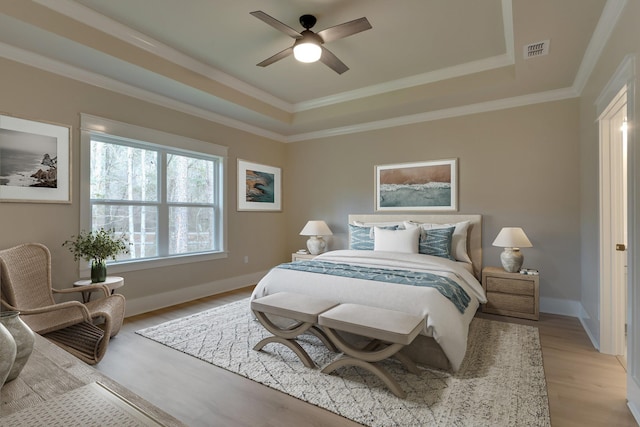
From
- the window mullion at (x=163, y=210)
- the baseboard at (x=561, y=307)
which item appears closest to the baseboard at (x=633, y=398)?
the baseboard at (x=561, y=307)

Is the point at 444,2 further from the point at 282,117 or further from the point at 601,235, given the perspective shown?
the point at 282,117

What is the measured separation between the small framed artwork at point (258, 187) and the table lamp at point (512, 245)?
11.8ft

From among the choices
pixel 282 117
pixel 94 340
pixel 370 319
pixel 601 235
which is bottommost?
pixel 94 340

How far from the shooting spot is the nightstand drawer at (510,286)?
3.64 metres

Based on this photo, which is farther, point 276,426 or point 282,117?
point 282,117

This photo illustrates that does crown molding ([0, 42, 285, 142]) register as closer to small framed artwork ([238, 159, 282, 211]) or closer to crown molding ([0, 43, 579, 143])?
crown molding ([0, 43, 579, 143])

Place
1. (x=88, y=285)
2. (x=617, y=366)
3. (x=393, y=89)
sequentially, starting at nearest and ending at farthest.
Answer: (x=617, y=366) < (x=88, y=285) < (x=393, y=89)

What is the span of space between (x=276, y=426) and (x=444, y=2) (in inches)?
132

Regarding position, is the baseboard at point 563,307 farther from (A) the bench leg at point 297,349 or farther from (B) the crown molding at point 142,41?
(B) the crown molding at point 142,41

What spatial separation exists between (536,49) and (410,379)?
3076mm

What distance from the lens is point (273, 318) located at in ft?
10.5

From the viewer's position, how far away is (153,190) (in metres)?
4.20

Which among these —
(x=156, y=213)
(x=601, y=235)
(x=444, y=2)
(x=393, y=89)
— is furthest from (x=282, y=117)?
(x=601, y=235)

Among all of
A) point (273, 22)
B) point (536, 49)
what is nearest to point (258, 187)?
point (273, 22)
